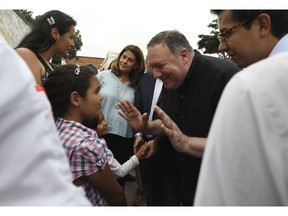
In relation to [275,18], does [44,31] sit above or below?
below

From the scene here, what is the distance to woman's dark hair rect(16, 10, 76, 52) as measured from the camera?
2535 mm

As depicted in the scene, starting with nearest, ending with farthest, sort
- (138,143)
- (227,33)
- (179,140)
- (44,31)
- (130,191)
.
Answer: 1. (227,33)
2. (179,140)
3. (44,31)
4. (138,143)
5. (130,191)

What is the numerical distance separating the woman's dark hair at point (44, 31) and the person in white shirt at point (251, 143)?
2194 mm

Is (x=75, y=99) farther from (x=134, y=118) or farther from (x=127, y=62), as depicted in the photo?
(x=127, y=62)

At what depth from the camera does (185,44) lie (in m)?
2.41

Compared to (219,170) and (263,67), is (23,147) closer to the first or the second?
(219,170)

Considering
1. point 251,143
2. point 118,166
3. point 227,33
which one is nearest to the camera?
point 251,143

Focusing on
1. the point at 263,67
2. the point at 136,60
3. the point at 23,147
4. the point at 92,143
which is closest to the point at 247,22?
the point at 92,143

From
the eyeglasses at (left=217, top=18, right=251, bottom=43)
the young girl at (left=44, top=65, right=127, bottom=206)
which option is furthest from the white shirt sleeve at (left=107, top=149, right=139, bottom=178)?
the eyeglasses at (left=217, top=18, right=251, bottom=43)

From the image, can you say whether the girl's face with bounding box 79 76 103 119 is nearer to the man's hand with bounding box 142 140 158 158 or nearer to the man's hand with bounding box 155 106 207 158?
the man's hand with bounding box 155 106 207 158

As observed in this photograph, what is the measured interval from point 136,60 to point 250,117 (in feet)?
9.56

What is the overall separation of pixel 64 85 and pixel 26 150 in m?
1.37

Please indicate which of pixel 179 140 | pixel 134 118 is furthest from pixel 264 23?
pixel 134 118

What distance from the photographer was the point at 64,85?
1.88m
